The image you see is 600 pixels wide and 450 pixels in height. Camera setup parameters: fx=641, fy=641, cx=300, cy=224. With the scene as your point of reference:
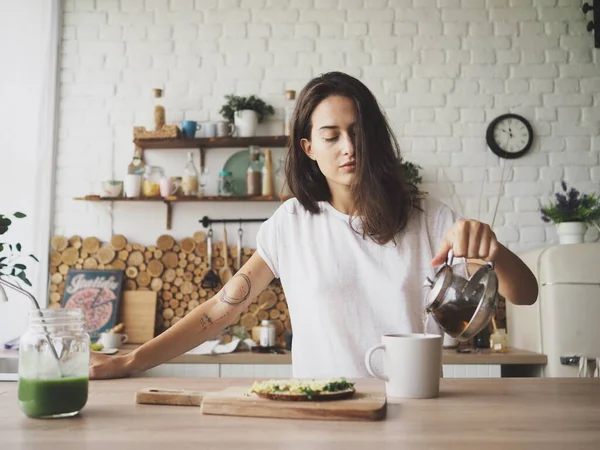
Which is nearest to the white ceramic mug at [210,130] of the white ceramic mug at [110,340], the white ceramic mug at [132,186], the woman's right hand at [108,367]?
the white ceramic mug at [132,186]

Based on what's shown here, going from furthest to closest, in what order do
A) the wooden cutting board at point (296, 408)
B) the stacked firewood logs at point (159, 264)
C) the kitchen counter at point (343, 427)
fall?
1. the stacked firewood logs at point (159, 264)
2. the wooden cutting board at point (296, 408)
3. the kitchen counter at point (343, 427)

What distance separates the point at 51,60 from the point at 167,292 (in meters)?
1.47

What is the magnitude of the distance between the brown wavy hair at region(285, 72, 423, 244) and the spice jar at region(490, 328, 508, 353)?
1.70 meters

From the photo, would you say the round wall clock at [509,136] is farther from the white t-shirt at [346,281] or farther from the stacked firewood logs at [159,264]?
the white t-shirt at [346,281]

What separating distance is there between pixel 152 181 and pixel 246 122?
24.3 inches

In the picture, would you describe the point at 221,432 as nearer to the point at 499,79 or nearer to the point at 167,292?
the point at 167,292

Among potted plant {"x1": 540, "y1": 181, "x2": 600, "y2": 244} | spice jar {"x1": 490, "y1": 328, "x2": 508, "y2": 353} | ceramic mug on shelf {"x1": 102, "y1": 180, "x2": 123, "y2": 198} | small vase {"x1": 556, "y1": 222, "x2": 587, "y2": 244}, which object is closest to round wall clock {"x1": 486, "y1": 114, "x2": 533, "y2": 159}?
potted plant {"x1": 540, "y1": 181, "x2": 600, "y2": 244}

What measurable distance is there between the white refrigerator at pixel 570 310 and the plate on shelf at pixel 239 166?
166 centimetres

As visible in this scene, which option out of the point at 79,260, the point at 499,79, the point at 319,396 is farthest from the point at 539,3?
the point at 319,396

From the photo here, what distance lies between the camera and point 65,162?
3.66 meters

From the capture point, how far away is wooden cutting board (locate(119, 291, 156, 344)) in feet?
11.3

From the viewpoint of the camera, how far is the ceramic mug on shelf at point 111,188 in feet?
11.5

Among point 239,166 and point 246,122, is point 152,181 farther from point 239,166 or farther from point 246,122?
point 246,122

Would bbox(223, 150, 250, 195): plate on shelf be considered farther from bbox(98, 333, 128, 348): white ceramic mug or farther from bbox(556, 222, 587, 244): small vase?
bbox(556, 222, 587, 244): small vase
